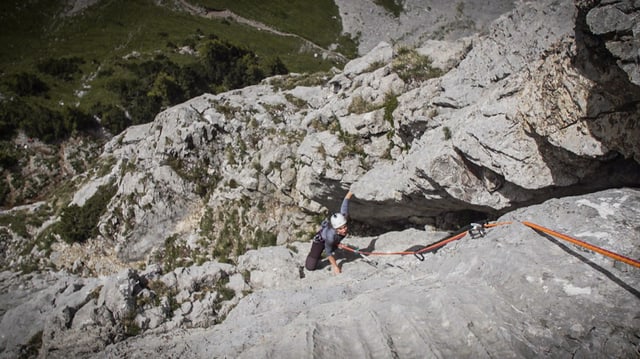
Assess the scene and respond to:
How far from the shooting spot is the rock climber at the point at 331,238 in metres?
13.3

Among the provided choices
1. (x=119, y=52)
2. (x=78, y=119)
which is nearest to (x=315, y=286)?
(x=78, y=119)

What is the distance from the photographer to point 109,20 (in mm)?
63094

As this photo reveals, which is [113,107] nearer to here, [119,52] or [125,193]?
[119,52]

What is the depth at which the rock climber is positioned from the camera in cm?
1331

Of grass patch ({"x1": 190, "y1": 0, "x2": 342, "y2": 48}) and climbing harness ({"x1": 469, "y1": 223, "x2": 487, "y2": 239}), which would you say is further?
grass patch ({"x1": 190, "y1": 0, "x2": 342, "y2": 48})

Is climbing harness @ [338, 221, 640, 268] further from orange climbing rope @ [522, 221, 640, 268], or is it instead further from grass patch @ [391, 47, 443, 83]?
grass patch @ [391, 47, 443, 83]

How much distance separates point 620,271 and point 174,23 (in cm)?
7203

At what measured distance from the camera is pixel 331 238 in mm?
14031

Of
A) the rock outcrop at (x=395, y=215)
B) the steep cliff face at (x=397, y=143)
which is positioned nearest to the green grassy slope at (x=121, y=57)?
the steep cliff face at (x=397, y=143)

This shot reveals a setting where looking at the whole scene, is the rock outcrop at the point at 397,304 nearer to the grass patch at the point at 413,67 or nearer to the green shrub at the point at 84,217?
the grass patch at the point at 413,67

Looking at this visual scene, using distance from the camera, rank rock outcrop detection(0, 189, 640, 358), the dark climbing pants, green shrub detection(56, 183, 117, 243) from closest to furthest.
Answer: rock outcrop detection(0, 189, 640, 358)
the dark climbing pants
green shrub detection(56, 183, 117, 243)

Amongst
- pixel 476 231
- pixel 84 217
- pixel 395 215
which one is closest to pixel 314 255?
pixel 395 215

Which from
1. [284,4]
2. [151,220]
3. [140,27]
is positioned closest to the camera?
[151,220]

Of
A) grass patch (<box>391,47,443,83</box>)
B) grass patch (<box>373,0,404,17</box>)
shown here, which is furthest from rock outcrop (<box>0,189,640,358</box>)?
grass patch (<box>373,0,404,17</box>)
